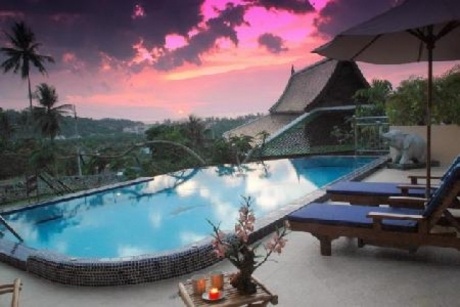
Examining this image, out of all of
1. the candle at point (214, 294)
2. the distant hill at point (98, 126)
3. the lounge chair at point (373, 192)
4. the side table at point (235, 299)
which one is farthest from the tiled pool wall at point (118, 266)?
the distant hill at point (98, 126)

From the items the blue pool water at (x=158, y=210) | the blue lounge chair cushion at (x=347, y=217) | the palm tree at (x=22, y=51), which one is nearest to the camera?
the blue lounge chair cushion at (x=347, y=217)

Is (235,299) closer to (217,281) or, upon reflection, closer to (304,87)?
(217,281)

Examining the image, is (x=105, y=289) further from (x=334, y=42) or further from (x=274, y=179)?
(x=274, y=179)

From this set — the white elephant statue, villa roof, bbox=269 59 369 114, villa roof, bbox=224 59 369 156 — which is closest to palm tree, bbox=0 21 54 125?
villa roof, bbox=224 59 369 156

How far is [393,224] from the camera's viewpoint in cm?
355

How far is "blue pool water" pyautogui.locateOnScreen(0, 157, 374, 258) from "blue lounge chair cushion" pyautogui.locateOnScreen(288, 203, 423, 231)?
5.13ft

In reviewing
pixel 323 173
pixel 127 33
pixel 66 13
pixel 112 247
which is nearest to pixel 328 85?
pixel 323 173

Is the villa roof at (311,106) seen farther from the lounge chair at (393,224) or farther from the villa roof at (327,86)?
the lounge chair at (393,224)

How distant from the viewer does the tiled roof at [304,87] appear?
59.0 feet

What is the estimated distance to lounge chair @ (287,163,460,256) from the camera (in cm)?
332

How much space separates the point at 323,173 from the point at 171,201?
14.8ft

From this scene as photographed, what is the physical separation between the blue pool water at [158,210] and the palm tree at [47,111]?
21415 millimetres

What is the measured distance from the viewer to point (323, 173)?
37.9 ft

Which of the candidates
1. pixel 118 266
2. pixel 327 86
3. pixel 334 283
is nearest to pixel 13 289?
pixel 118 266
